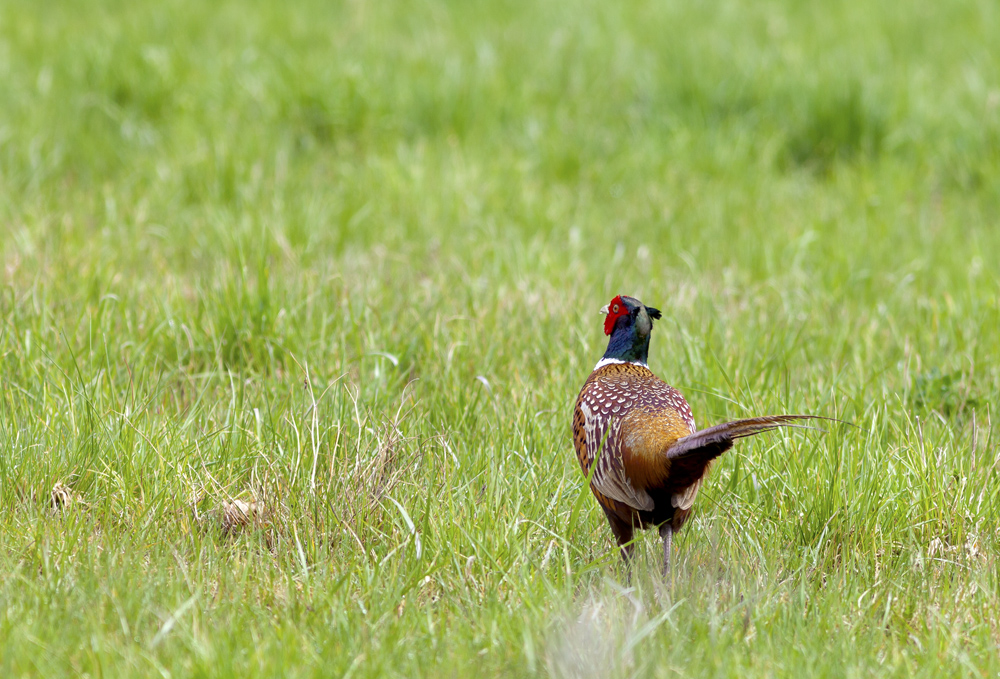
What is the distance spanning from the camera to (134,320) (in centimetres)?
406

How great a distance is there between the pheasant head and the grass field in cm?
37

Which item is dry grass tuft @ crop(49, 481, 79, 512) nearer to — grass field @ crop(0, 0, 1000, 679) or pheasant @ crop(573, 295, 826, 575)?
grass field @ crop(0, 0, 1000, 679)

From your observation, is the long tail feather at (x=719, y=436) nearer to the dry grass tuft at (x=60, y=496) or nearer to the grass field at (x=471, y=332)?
the grass field at (x=471, y=332)

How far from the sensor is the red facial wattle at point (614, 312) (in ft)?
11.0

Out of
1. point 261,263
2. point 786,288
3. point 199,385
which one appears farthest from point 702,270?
point 199,385

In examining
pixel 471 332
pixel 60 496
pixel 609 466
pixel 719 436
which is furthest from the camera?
pixel 471 332

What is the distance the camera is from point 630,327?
3338 mm

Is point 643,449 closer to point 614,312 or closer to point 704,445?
point 704,445

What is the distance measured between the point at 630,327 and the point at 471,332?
952 millimetres

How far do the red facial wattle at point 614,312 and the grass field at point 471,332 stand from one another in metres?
0.40

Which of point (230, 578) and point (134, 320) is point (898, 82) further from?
point (230, 578)

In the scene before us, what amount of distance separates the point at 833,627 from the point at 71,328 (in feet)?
9.66

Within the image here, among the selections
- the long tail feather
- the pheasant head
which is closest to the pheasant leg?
the long tail feather

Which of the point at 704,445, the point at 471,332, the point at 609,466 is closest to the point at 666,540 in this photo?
the point at 609,466
